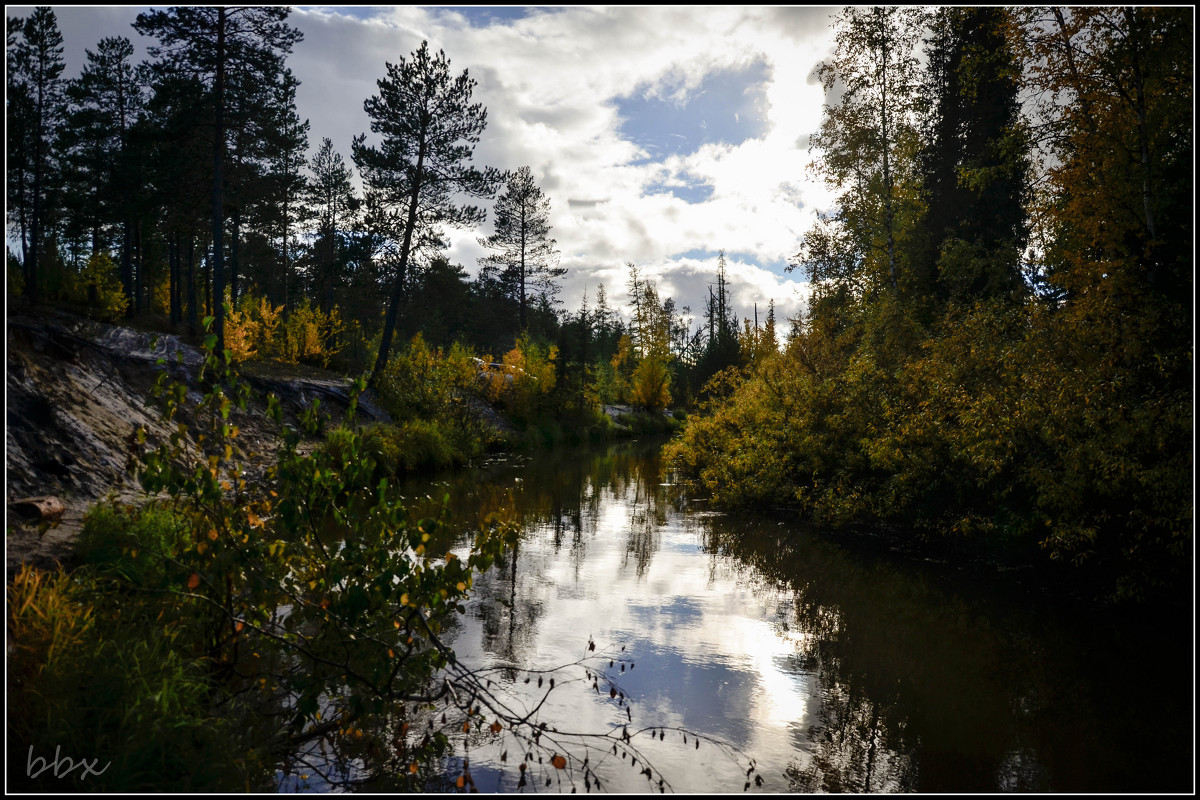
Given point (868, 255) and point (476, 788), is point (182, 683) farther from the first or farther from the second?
point (868, 255)

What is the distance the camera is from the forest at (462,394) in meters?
4.00

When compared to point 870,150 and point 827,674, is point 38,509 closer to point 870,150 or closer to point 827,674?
point 827,674

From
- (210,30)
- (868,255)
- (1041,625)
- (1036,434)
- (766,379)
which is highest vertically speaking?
(210,30)

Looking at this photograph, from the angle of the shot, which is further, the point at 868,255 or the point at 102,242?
the point at 102,242

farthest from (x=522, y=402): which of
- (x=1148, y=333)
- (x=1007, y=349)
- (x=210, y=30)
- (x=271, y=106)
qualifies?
(x=1148, y=333)

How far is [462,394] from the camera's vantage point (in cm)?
2197

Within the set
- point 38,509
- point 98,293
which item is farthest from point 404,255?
point 38,509

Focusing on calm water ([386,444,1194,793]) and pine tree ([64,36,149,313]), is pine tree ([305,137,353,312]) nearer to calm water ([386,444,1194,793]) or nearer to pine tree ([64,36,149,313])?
pine tree ([64,36,149,313])

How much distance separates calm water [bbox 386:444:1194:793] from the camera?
14.5ft

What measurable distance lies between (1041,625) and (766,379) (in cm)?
826

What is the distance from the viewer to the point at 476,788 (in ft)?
12.8

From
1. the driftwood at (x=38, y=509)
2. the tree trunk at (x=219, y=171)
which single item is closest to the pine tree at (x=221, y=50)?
the tree trunk at (x=219, y=171)

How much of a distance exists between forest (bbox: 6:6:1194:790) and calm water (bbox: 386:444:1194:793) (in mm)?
745

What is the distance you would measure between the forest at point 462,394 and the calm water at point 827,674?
2.45 feet
